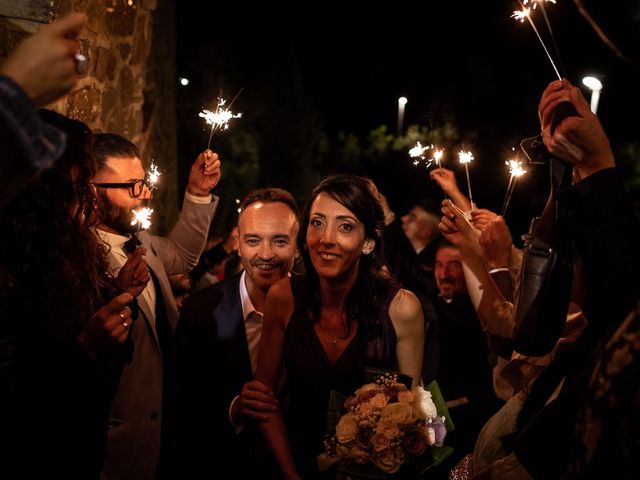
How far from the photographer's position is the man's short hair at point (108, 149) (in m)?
3.35

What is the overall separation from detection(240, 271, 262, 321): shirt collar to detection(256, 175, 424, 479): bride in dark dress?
0.46m

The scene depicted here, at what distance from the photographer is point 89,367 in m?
2.09

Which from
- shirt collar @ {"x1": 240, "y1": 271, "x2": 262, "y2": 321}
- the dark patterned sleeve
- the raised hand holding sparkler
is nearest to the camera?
the dark patterned sleeve

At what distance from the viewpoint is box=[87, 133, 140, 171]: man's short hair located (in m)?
3.35

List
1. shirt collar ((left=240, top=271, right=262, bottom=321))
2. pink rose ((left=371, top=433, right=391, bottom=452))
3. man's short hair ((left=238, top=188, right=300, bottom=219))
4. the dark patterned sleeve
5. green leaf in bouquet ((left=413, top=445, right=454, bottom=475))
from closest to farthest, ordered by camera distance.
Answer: the dark patterned sleeve
pink rose ((left=371, top=433, right=391, bottom=452))
green leaf in bouquet ((left=413, top=445, right=454, bottom=475))
shirt collar ((left=240, top=271, right=262, bottom=321))
man's short hair ((left=238, top=188, right=300, bottom=219))

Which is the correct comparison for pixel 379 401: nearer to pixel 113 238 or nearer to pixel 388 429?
pixel 388 429

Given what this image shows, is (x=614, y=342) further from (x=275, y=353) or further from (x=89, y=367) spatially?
(x=275, y=353)

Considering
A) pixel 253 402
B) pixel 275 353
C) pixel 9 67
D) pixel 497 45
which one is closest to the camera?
pixel 9 67

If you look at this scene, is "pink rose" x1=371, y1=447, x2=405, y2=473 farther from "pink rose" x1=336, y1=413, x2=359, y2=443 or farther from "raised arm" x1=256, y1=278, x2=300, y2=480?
"raised arm" x1=256, y1=278, x2=300, y2=480

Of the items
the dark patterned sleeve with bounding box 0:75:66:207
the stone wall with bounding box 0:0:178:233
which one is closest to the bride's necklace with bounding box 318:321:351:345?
the dark patterned sleeve with bounding box 0:75:66:207

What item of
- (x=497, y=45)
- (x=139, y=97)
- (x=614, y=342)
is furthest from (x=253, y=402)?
(x=497, y=45)

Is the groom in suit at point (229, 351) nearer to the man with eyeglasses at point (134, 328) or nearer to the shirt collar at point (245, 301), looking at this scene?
the shirt collar at point (245, 301)

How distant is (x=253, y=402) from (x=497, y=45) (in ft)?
30.2

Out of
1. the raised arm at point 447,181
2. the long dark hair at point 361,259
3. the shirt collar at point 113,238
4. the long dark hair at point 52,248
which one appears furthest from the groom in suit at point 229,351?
the long dark hair at point 52,248
